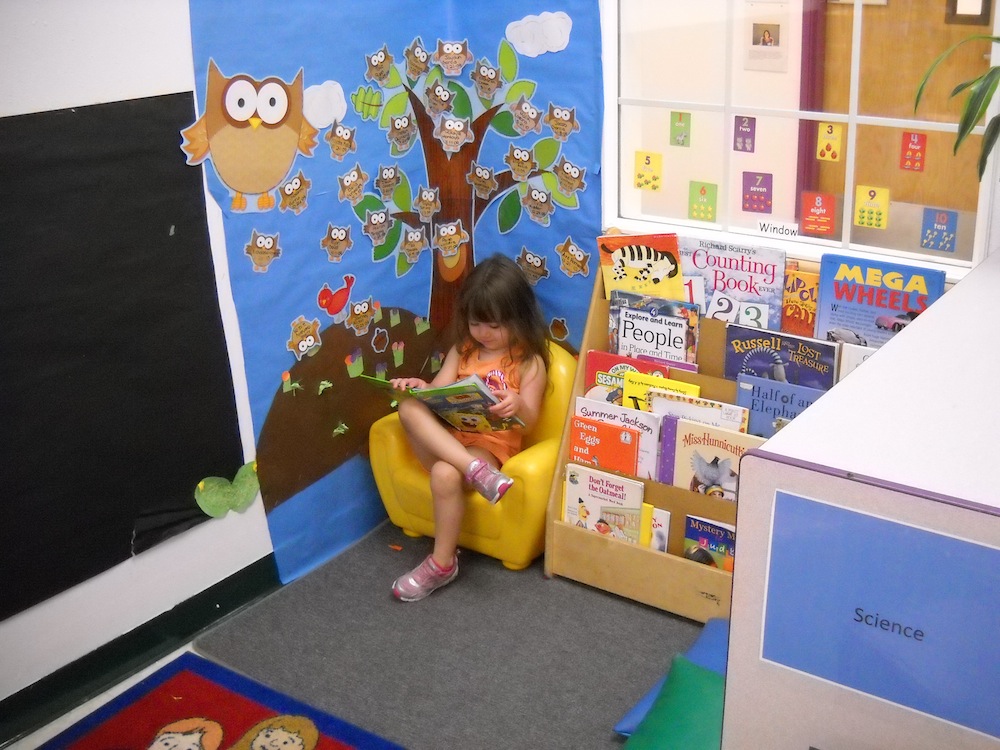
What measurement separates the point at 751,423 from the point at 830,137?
0.72m

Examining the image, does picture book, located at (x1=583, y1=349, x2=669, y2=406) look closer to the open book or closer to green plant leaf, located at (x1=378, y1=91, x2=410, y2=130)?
the open book

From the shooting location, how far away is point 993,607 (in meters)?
0.78

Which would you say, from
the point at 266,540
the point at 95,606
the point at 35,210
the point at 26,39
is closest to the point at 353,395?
the point at 266,540

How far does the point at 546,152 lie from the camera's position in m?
2.94

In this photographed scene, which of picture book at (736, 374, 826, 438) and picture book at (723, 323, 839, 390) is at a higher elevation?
picture book at (723, 323, 839, 390)

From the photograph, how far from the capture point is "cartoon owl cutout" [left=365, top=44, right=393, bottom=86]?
2811mm

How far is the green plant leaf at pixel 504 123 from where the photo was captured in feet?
9.77

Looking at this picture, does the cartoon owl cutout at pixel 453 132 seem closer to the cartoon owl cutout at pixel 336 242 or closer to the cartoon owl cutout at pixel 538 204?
the cartoon owl cutout at pixel 538 204

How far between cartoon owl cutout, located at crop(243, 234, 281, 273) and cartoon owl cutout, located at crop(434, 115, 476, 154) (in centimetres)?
68

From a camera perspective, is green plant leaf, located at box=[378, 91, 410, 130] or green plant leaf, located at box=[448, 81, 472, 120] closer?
green plant leaf, located at box=[378, 91, 410, 130]

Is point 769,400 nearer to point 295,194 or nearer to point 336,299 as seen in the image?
point 336,299

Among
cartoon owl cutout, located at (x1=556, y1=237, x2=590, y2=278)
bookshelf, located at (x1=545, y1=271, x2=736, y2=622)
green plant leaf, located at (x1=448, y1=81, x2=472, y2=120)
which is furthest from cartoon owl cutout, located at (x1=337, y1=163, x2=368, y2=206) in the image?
bookshelf, located at (x1=545, y1=271, x2=736, y2=622)

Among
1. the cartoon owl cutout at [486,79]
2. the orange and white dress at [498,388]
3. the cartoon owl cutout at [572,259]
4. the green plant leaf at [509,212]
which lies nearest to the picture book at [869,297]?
the cartoon owl cutout at [572,259]

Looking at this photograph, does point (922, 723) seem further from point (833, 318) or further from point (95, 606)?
point (95, 606)
